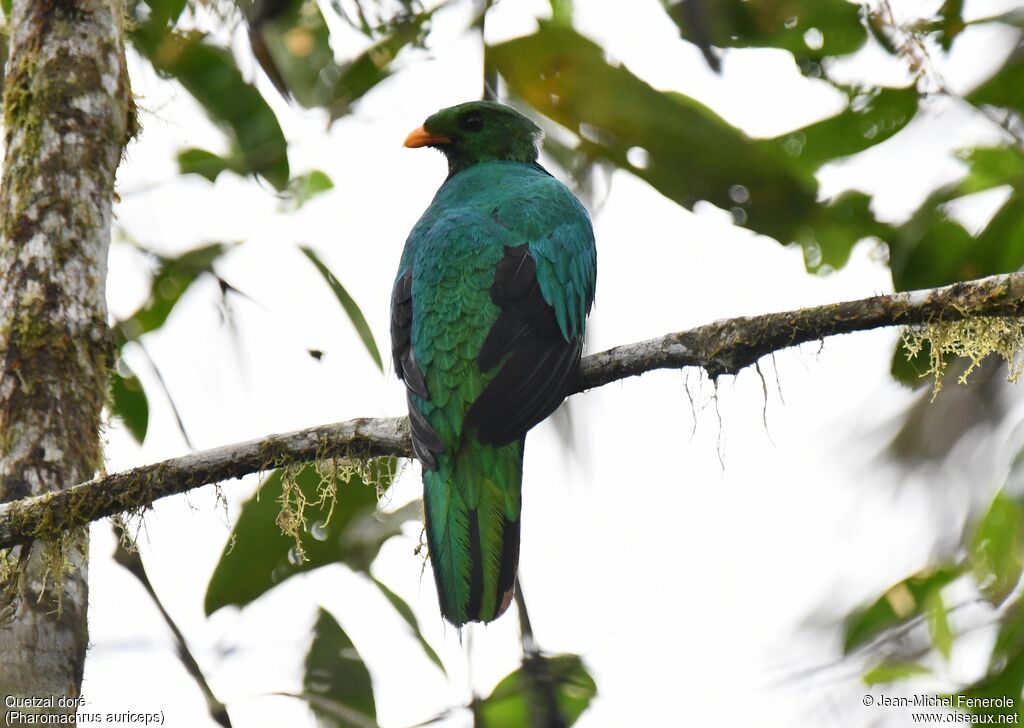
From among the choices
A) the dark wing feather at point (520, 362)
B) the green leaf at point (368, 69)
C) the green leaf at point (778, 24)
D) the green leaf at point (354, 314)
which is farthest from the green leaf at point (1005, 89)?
the green leaf at point (354, 314)

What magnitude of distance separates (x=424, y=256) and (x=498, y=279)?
0.37 m

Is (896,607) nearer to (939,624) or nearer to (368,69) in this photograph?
(939,624)

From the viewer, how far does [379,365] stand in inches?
197

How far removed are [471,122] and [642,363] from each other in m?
2.45

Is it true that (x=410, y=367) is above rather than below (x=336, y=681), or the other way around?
above

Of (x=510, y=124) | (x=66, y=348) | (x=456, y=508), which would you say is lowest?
(x=456, y=508)

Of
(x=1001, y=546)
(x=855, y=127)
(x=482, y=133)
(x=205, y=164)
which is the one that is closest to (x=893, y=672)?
(x=1001, y=546)

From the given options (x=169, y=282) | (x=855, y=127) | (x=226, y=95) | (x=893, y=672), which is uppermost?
(x=226, y=95)

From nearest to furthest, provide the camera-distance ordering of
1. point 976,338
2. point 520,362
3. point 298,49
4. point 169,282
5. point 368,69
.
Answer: point 976,338 → point 520,362 → point 298,49 → point 368,69 → point 169,282

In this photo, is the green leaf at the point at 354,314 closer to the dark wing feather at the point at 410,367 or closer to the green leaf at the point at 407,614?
the dark wing feather at the point at 410,367

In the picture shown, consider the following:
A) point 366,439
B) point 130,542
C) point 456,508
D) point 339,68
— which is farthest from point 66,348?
point 339,68

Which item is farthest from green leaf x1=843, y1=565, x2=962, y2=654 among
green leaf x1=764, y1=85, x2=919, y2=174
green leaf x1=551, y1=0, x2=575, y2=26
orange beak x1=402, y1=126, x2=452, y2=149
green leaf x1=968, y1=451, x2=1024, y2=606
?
orange beak x1=402, y1=126, x2=452, y2=149

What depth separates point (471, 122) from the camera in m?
5.58

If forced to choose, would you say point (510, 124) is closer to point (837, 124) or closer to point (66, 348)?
point (837, 124)
